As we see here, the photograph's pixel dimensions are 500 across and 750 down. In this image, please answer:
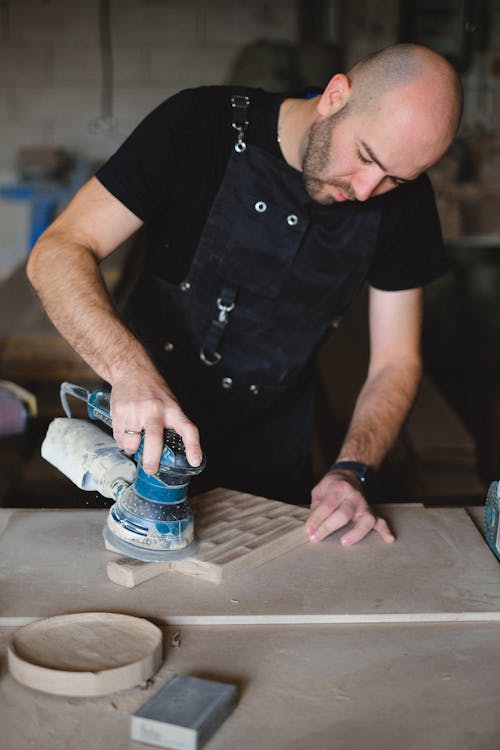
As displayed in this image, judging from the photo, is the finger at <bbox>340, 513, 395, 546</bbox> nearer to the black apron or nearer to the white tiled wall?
the black apron

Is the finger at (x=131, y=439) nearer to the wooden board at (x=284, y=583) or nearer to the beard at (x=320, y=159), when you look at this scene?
the wooden board at (x=284, y=583)

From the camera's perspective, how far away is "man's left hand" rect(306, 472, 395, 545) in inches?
71.5

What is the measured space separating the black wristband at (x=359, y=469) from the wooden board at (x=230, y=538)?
8.9 inches

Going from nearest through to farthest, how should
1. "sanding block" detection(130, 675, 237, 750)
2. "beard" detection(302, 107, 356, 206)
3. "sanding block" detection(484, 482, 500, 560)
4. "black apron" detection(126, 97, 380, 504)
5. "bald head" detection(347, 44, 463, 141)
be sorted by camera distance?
"sanding block" detection(130, 675, 237, 750), "sanding block" detection(484, 482, 500, 560), "bald head" detection(347, 44, 463, 141), "beard" detection(302, 107, 356, 206), "black apron" detection(126, 97, 380, 504)

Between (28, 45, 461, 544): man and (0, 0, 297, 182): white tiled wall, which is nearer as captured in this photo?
(28, 45, 461, 544): man

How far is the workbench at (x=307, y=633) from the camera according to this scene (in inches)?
48.1

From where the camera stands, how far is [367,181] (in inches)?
78.0

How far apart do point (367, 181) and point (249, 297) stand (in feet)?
1.51

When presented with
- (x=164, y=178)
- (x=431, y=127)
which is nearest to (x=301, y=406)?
(x=164, y=178)

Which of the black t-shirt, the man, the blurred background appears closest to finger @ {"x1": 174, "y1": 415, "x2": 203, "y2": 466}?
the man

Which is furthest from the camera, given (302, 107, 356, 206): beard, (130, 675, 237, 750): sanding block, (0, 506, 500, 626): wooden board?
(302, 107, 356, 206): beard

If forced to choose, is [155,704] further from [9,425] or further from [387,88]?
[9,425]

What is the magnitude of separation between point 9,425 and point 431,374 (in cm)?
303

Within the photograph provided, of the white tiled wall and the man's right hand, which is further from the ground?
the white tiled wall
